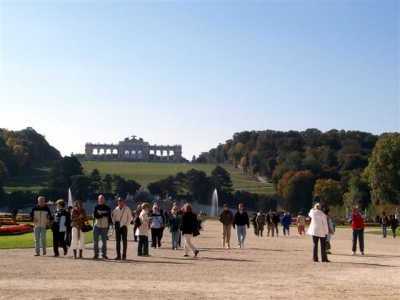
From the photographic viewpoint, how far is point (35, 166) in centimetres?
16038

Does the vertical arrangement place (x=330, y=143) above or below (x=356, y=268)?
above

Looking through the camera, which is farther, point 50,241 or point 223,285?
point 50,241

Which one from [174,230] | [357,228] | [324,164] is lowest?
[174,230]

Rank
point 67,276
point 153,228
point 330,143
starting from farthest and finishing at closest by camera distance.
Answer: point 330,143, point 153,228, point 67,276

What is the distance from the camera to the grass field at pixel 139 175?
131m

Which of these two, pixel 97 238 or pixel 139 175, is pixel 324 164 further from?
pixel 97 238

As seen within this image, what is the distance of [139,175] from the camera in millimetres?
148875

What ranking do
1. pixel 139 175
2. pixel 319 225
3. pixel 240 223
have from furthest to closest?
pixel 139 175 → pixel 240 223 → pixel 319 225

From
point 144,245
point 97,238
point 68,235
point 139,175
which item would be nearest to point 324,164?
point 139,175

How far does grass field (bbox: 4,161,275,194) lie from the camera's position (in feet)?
430

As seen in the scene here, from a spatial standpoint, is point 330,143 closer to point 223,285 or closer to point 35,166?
point 35,166

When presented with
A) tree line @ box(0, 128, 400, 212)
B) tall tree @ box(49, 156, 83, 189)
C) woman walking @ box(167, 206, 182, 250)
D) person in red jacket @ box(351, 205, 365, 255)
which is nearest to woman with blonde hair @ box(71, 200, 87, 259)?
woman walking @ box(167, 206, 182, 250)

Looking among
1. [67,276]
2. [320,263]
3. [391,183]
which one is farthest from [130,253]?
[391,183]

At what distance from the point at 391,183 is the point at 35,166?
4162 inches
